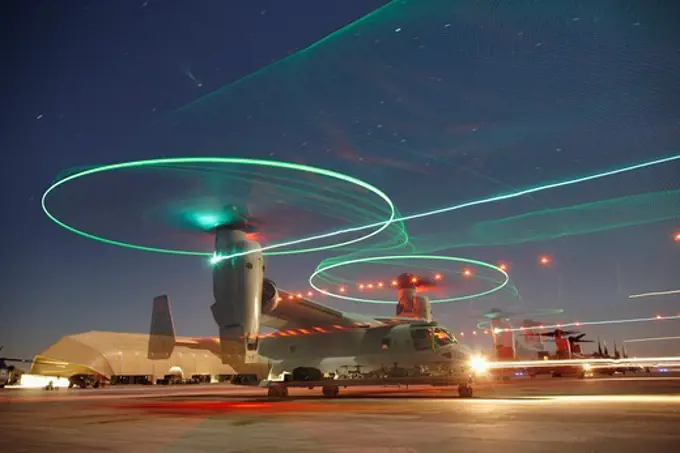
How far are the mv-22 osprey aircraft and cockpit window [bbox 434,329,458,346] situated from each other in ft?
0.09

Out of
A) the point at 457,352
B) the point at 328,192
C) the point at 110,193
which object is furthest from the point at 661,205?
the point at 110,193

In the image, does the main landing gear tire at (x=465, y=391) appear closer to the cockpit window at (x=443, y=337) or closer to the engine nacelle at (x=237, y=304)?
the cockpit window at (x=443, y=337)

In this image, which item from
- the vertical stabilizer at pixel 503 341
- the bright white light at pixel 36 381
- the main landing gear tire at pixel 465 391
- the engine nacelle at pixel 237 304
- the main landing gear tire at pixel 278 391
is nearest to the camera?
the engine nacelle at pixel 237 304

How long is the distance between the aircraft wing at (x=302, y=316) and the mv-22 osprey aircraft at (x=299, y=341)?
53 mm

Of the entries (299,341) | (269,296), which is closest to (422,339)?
(299,341)

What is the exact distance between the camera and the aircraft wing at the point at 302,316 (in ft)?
90.8

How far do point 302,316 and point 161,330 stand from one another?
319 inches

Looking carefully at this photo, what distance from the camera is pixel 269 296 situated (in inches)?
1001

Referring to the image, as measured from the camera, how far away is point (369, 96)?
16578 millimetres

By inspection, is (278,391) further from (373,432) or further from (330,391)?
(373,432)

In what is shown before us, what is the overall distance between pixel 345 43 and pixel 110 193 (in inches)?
358

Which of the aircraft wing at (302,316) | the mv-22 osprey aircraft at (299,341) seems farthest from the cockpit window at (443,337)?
the aircraft wing at (302,316)

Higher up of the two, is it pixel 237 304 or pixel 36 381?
pixel 237 304

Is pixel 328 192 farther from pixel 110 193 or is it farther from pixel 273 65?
pixel 110 193
